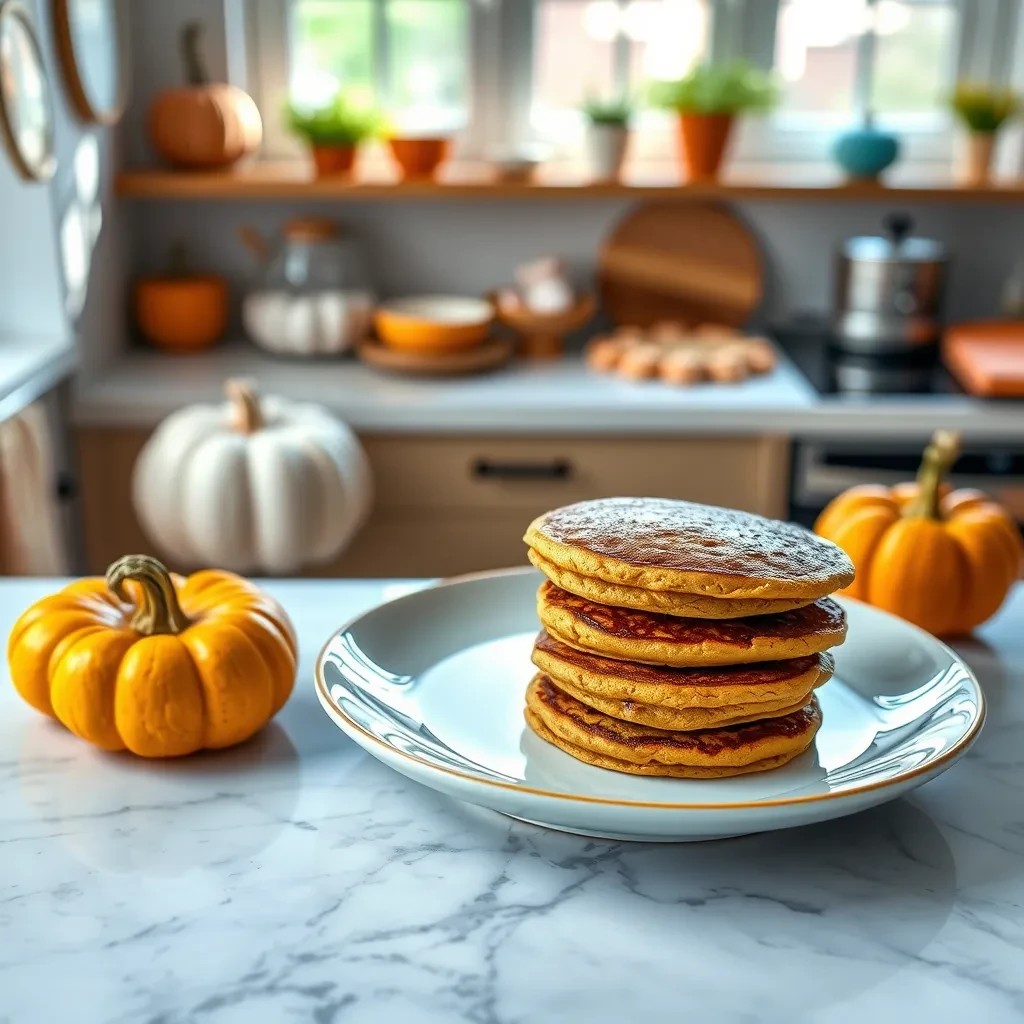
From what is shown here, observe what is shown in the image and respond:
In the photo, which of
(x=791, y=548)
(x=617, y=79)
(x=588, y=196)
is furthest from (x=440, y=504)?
(x=791, y=548)

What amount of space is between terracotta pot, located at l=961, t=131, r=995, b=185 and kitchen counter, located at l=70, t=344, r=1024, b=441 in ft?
2.06

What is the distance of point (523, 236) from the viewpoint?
312cm

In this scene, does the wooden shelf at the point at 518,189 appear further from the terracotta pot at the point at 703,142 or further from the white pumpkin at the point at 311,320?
the white pumpkin at the point at 311,320

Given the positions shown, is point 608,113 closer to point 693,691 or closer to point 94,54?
point 94,54

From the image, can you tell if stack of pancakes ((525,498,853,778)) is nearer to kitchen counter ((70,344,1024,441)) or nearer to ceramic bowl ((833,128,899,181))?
kitchen counter ((70,344,1024,441))

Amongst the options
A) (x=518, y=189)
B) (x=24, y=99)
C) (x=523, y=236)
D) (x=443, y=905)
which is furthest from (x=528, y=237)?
(x=443, y=905)

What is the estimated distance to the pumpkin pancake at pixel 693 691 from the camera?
0.87 metres

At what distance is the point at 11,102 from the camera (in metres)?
2.22

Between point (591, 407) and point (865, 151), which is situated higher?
point (865, 151)

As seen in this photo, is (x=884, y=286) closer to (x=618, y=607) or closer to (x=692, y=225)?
(x=692, y=225)

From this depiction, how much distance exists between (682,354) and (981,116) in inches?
33.3

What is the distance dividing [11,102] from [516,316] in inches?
42.9

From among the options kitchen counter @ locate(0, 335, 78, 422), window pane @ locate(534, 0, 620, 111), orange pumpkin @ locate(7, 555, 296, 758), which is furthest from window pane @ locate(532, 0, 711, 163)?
orange pumpkin @ locate(7, 555, 296, 758)

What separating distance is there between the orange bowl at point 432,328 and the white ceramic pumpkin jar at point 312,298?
0.23 feet
